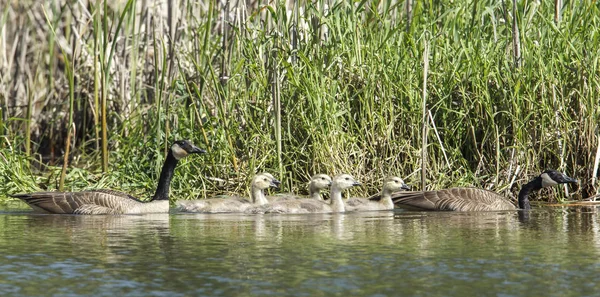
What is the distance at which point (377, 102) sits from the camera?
491 inches

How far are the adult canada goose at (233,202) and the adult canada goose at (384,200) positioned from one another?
89 cm

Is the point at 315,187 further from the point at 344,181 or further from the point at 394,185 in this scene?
the point at 394,185

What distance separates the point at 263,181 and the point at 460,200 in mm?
2137

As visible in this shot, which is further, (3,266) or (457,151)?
(457,151)

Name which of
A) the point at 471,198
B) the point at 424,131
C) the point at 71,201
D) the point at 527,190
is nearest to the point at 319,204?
the point at 424,131

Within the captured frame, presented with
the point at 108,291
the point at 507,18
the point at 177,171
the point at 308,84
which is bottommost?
the point at 108,291

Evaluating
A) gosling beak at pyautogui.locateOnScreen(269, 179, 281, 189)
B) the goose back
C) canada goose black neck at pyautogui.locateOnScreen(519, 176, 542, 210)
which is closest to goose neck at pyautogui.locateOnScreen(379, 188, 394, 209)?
gosling beak at pyautogui.locateOnScreen(269, 179, 281, 189)

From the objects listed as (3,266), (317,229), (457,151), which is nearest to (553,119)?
(457,151)

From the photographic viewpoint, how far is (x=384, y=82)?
12242 mm

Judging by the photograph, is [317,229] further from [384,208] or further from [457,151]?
[457,151]

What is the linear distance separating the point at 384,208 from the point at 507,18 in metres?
2.86

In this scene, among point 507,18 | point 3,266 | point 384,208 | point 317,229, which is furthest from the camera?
point 507,18

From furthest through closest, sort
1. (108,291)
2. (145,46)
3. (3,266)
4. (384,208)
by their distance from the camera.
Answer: (145,46), (384,208), (3,266), (108,291)

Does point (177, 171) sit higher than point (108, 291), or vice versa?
point (177, 171)
